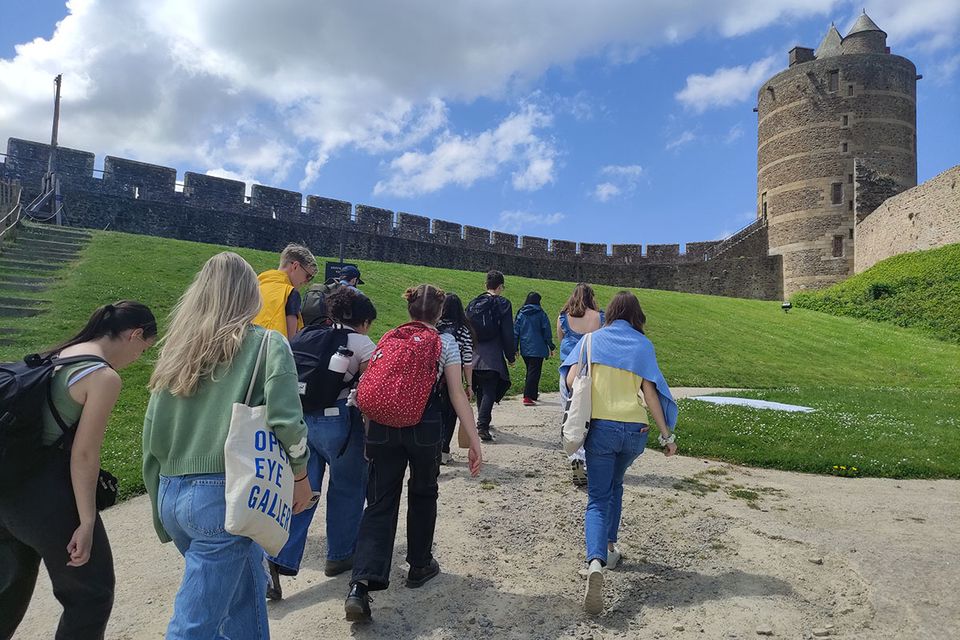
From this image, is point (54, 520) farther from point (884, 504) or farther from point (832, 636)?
point (884, 504)

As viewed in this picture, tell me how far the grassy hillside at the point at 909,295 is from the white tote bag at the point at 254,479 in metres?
26.8

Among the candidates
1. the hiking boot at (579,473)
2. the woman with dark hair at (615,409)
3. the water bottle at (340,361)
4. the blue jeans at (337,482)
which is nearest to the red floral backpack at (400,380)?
the water bottle at (340,361)

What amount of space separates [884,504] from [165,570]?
6346 millimetres

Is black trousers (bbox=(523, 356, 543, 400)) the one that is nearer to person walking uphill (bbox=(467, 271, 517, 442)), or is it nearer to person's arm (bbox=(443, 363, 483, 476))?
person walking uphill (bbox=(467, 271, 517, 442))

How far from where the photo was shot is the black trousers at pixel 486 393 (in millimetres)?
7789

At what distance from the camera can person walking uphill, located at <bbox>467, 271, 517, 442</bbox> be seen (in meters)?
7.80

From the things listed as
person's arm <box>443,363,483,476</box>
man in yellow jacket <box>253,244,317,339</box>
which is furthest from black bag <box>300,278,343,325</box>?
person's arm <box>443,363,483,476</box>

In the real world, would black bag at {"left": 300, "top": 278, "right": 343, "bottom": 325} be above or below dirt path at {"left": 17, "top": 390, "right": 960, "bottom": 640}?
above

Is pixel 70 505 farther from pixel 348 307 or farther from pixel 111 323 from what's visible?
pixel 348 307

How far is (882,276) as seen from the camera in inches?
1128

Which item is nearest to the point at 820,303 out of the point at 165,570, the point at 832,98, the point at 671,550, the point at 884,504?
the point at 832,98

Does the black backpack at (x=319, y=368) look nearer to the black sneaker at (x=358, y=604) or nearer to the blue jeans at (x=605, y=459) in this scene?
the black sneaker at (x=358, y=604)

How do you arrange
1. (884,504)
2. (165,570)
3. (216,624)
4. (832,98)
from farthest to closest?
(832,98)
(884,504)
(165,570)
(216,624)

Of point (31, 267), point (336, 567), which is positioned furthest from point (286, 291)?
point (31, 267)
